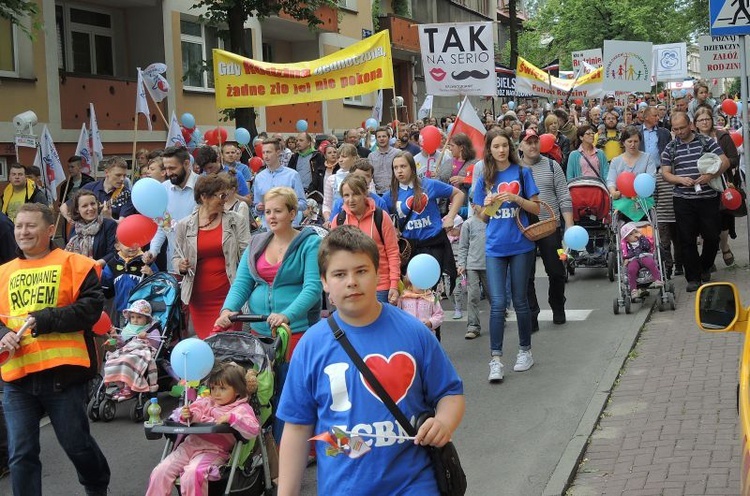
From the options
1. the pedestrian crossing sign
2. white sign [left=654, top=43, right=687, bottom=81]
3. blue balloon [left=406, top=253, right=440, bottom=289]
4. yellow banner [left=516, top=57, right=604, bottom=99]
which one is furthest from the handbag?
white sign [left=654, top=43, right=687, bottom=81]

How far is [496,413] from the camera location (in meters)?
8.04

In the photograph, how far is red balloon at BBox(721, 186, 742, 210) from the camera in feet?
39.8

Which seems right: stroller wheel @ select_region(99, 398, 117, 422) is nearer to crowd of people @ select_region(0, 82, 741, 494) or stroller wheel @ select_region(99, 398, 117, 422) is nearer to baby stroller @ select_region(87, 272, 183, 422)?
baby stroller @ select_region(87, 272, 183, 422)

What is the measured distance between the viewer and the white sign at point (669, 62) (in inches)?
1379

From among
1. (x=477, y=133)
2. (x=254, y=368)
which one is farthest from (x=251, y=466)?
(x=477, y=133)

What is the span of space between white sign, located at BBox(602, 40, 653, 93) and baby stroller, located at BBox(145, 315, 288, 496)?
15652 millimetres

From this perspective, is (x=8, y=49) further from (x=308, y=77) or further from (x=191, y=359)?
(x=191, y=359)

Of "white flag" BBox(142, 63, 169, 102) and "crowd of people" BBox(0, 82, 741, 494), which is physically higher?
"white flag" BBox(142, 63, 169, 102)

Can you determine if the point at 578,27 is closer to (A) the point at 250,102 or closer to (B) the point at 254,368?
(A) the point at 250,102

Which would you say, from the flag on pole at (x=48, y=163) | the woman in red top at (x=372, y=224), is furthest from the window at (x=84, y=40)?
the woman in red top at (x=372, y=224)

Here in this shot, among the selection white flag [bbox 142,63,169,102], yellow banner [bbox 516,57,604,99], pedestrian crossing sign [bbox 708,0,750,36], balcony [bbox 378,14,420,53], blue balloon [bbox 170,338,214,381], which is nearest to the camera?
blue balloon [bbox 170,338,214,381]

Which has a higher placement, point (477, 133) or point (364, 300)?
point (477, 133)

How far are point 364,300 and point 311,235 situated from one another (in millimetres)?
3073

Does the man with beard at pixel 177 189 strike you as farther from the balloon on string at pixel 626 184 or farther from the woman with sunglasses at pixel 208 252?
the balloon on string at pixel 626 184
